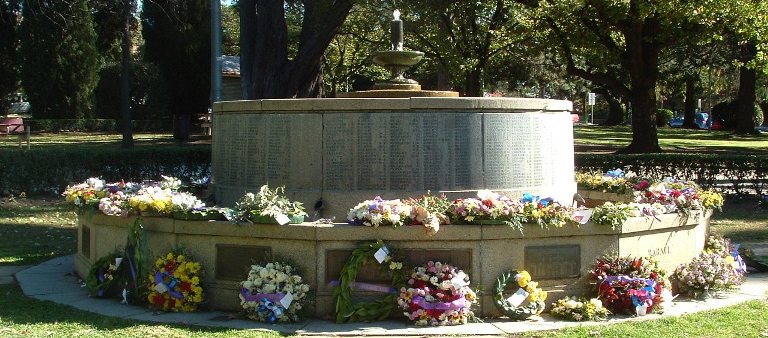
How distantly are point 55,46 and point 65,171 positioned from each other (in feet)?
81.3

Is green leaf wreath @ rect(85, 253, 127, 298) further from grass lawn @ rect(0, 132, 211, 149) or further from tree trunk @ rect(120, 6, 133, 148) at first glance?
grass lawn @ rect(0, 132, 211, 149)

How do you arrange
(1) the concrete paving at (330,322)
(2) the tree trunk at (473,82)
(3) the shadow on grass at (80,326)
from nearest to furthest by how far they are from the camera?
(3) the shadow on grass at (80,326)
(1) the concrete paving at (330,322)
(2) the tree trunk at (473,82)

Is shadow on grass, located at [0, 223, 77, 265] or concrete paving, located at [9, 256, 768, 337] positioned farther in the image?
shadow on grass, located at [0, 223, 77, 265]

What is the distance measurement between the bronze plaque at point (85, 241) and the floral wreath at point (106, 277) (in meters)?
0.94

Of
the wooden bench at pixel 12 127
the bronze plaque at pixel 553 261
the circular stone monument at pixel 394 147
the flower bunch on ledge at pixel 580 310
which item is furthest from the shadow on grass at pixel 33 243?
the wooden bench at pixel 12 127

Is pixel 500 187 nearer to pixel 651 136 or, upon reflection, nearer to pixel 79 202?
pixel 79 202

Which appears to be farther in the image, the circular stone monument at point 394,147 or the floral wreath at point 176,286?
the circular stone monument at point 394,147

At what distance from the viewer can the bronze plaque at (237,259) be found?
7672 mm

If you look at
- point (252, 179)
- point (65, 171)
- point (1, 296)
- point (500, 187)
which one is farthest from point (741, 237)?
point (65, 171)

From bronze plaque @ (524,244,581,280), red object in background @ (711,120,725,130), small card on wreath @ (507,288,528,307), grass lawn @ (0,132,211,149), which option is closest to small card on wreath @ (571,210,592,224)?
bronze plaque @ (524,244,581,280)

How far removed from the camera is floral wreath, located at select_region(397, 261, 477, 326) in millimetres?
7203

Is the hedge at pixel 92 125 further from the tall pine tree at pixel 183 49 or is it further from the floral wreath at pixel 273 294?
the floral wreath at pixel 273 294

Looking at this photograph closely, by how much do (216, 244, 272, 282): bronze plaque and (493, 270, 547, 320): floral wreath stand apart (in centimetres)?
207

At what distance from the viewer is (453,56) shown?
1059 inches
